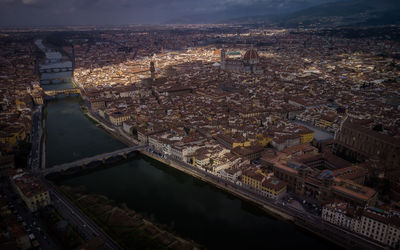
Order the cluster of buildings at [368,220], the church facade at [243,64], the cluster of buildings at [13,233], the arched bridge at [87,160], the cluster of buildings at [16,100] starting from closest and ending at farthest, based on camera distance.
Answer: the cluster of buildings at [13,233]
the cluster of buildings at [368,220]
the arched bridge at [87,160]
the cluster of buildings at [16,100]
the church facade at [243,64]

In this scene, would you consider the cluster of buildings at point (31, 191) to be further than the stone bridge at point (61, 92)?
No

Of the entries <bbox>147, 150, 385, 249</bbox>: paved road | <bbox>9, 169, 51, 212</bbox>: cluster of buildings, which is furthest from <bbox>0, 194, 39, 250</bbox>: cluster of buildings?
<bbox>147, 150, 385, 249</bbox>: paved road

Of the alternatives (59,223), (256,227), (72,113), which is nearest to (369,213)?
(256,227)

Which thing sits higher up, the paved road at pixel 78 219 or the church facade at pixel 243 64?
the church facade at pixel 243 64

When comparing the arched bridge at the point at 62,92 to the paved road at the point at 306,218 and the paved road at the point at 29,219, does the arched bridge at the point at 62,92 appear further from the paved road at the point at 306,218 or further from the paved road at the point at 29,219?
the paved road at the point at 306,218

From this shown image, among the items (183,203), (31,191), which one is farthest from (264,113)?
(31,191)

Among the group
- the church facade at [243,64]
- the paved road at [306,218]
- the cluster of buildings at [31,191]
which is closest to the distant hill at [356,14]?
the church facade at [243,64]
